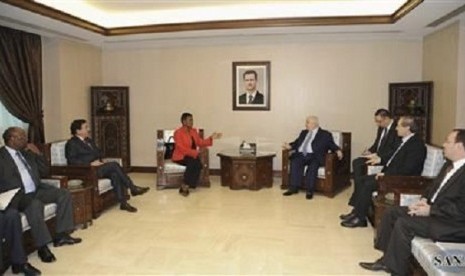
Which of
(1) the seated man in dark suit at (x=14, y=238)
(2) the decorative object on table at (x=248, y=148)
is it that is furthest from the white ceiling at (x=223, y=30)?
(1) the seated man in dark suit at (x=14, y=238)

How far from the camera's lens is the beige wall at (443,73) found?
5.66m

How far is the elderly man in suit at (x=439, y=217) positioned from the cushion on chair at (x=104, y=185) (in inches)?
131

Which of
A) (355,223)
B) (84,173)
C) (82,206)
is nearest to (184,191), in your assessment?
(84,173)

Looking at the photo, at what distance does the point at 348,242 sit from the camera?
4.35m

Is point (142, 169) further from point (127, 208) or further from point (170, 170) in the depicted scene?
point (127, 208)

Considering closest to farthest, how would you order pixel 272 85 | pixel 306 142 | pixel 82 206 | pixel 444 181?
pixel 444 181 → pixel 82 206 → pixel 306 142 → pixel 272 85

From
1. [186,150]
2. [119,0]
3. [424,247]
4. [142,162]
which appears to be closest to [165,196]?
[186,150]

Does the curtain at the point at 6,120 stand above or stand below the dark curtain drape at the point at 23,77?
below

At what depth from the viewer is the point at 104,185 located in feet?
17.6

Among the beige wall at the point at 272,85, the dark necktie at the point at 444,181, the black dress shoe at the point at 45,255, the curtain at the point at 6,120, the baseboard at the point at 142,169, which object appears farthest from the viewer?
the baseboard at the point at 142,169

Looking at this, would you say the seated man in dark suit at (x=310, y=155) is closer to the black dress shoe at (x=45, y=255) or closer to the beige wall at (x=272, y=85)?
the beige wall at (x=272, y=85)

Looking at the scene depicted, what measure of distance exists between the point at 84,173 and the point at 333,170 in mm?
3294

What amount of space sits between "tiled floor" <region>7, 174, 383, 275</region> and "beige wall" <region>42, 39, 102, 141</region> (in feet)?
6.21

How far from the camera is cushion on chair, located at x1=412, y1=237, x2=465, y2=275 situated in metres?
2.63
